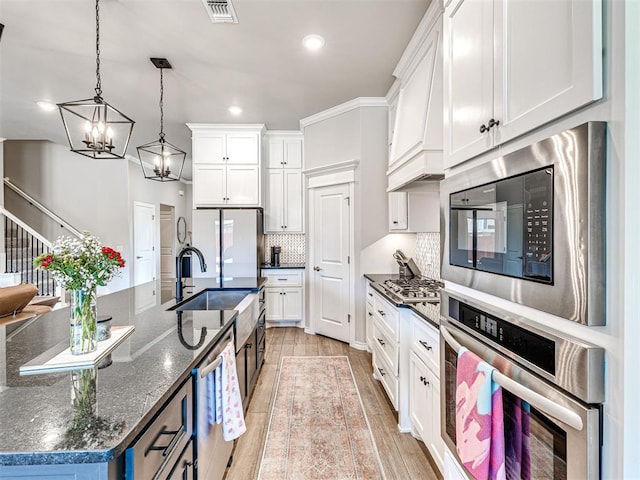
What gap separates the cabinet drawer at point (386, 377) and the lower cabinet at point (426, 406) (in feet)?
0.60

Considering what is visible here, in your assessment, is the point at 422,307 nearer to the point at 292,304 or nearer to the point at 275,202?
the point at 292,304

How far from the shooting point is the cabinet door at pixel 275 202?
16.2ft

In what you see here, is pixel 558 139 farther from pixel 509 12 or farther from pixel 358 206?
pixel 358 206

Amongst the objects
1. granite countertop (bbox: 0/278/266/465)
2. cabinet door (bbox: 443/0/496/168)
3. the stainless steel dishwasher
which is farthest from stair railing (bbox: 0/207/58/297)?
cabinet door (bbox: 443/0/496/168)

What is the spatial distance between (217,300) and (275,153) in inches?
113

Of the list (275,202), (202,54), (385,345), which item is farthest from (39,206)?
(385,345)

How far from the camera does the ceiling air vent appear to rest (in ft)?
7.11

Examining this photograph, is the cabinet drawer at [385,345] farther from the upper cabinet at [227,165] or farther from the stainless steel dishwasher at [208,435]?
the upper cabinet at [227,165]

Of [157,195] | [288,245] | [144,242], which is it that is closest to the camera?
[288,245]

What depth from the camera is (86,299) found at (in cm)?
115

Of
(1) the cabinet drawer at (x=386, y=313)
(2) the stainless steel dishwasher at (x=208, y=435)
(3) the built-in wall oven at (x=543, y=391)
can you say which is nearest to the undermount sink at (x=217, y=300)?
(2) the stainless steel dishwasher at (x=208, y=435)

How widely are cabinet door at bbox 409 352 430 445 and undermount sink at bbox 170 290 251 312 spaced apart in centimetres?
132

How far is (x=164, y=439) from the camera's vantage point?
99 centimetres

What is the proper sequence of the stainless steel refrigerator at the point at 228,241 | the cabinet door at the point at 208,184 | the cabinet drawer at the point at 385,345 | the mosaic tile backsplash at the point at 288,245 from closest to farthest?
the cabinet drawer at the point at 385,345 → the stainless steel refrigerator at the point at 228,241 → the cabinet door at the point at 208,184 → the mosaic tile backsplash at the point at 288,245
